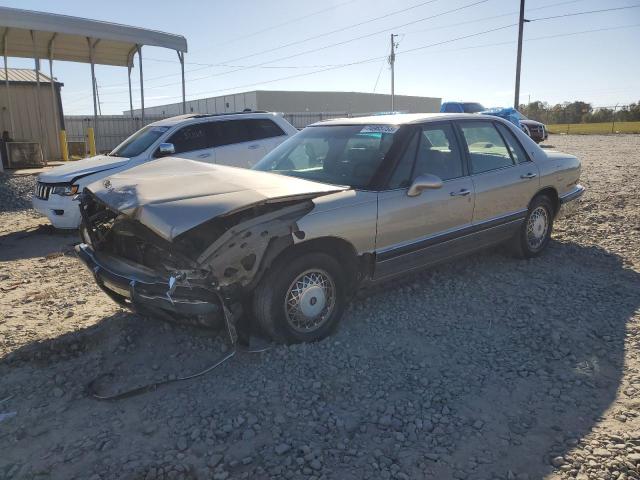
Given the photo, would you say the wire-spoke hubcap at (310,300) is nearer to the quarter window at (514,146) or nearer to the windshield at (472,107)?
the quarter window at (514,146)

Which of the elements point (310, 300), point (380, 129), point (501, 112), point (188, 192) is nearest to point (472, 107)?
point (501, 112)

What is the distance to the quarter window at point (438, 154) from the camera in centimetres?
452

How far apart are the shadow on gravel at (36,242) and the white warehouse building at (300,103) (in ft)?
125

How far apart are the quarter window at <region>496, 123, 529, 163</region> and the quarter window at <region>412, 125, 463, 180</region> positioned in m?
1.01

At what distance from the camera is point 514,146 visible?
5.63 meters

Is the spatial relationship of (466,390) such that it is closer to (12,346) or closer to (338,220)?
(338,220)

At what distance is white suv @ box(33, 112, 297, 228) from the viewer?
298 inches

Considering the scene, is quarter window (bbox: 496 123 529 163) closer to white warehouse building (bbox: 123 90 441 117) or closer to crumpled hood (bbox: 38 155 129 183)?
crumpled hood (bbox: 38 155 129 183)

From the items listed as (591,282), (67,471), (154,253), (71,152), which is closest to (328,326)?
(154,253)

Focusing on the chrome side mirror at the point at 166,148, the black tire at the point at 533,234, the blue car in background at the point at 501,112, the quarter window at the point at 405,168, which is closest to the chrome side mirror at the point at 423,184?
the quarter window at the point at 405,168

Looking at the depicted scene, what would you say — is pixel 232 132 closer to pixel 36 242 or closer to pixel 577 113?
pixel 36 242

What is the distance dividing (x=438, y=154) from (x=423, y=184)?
0.74 m

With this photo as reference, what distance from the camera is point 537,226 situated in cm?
588

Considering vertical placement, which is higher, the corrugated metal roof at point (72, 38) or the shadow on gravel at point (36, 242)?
the corrugated metal roof at point (72, 38)
